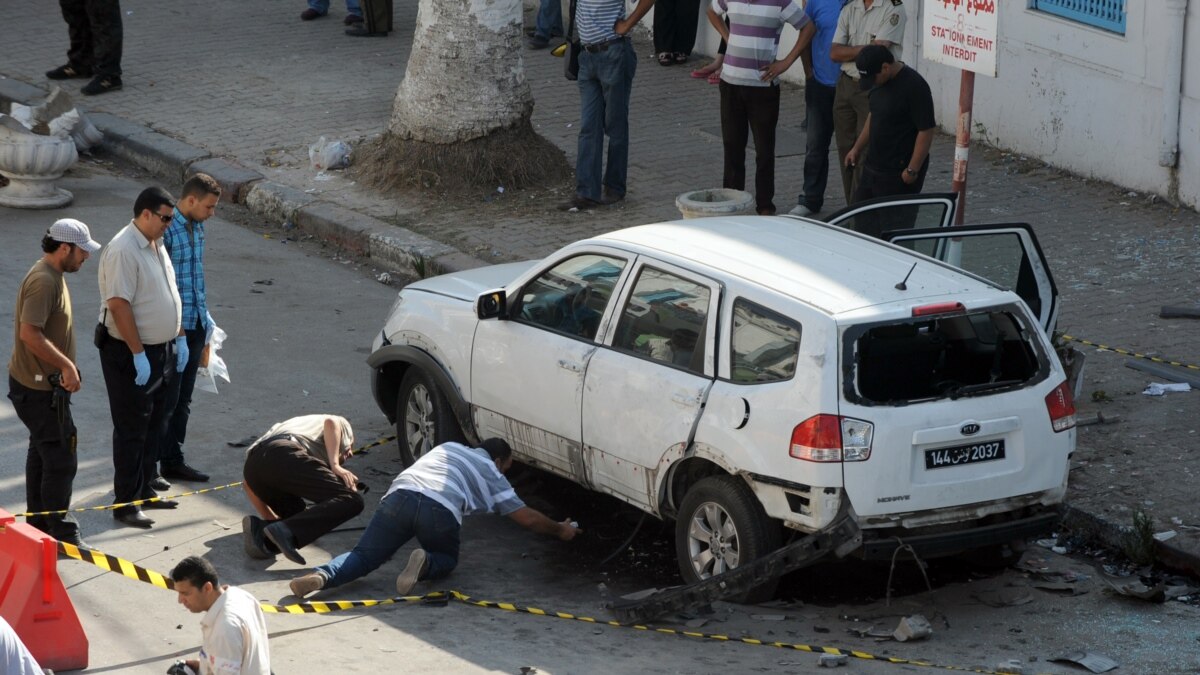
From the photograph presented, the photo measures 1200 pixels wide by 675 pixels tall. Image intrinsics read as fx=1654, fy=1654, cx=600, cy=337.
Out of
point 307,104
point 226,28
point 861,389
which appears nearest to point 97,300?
point 307,104

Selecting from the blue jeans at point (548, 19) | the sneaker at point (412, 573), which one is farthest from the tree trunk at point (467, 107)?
the sneaker at point (412, 573)

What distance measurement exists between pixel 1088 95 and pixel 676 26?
571 centimetres

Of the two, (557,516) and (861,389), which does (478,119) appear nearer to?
(557,516)

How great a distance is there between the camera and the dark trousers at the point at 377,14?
19.3 metres

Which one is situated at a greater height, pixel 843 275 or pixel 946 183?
pixel 843 275

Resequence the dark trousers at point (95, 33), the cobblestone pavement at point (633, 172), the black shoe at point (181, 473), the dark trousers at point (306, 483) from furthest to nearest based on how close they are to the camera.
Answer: the dark trousers at point (95, 33) → the cobblestone pavement at point (633, 172) → the black shoe at point (181, 473) → the dark trousers at point (306, 483)

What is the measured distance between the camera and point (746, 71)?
43.0 feet

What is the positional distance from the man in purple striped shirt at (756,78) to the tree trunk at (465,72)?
1900mm

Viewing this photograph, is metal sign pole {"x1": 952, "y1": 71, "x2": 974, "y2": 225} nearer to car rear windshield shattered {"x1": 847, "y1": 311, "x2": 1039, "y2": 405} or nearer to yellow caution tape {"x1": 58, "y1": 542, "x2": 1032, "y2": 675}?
car rear windshield shattered {"x1": 847, "y1": 311, "x2": 1039, "y2": 405}

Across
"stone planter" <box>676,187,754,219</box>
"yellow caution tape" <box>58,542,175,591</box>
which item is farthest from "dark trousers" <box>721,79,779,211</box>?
"yellow caution tape" <box>58,542,175,591</box>

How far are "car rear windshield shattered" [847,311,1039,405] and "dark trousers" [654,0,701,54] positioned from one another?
36.3ft

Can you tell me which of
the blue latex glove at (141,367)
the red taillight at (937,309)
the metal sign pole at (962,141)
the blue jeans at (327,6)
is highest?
the metal sign pole at (962,141)

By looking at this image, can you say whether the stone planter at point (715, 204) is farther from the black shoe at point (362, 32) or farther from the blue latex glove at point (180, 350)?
the black shoe at point (362, 32)

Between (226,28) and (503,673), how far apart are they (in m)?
14.6
